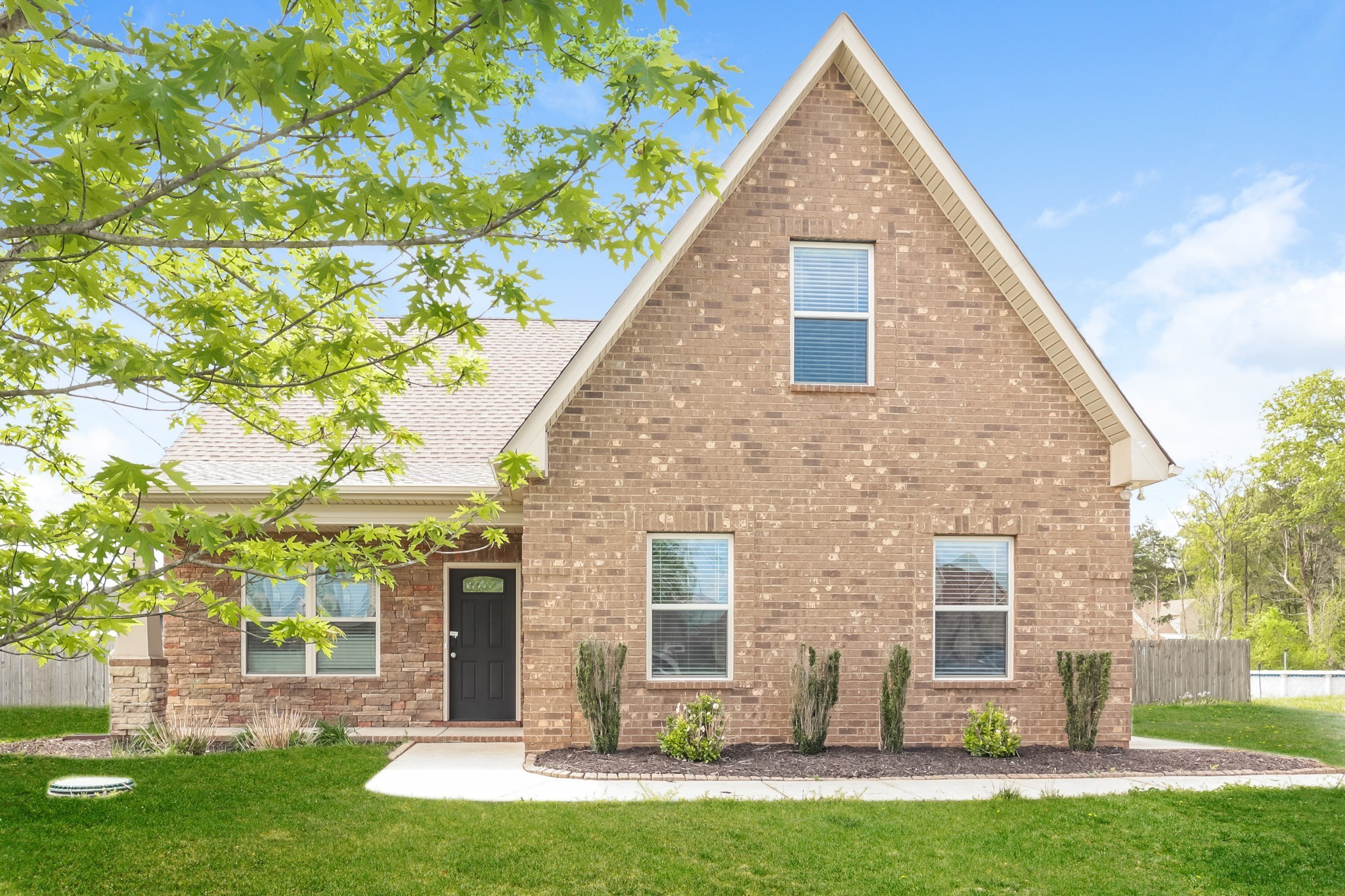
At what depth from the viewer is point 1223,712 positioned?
737 inches

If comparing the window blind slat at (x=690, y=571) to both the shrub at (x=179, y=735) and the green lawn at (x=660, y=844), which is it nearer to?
the green lawn at (x=660, y=844)

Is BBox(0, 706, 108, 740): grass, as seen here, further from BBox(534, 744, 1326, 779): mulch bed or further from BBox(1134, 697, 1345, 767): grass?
BBox(1134, 697, 1345, 767): grass

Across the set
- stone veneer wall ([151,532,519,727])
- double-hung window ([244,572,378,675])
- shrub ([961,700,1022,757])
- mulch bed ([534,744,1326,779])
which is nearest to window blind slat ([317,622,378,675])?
double-hung window ([244,572,378,675])

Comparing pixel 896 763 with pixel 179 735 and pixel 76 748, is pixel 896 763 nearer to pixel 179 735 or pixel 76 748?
pixel 179 735

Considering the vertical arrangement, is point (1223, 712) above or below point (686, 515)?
below

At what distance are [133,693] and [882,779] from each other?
10.2 meters

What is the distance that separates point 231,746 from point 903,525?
337 inches

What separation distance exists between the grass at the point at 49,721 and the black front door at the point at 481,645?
18.3ft

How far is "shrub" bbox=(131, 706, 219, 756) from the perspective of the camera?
11.8m

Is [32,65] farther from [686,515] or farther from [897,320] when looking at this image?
[897,320]

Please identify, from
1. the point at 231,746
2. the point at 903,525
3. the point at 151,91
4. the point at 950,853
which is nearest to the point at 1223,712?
the point at 903,525

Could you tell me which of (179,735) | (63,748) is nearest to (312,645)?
(179,735)

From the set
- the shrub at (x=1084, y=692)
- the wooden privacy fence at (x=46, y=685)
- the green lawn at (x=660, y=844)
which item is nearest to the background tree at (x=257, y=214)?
the green lawn at (x=660, y=844)

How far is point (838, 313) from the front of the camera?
37.6ft
